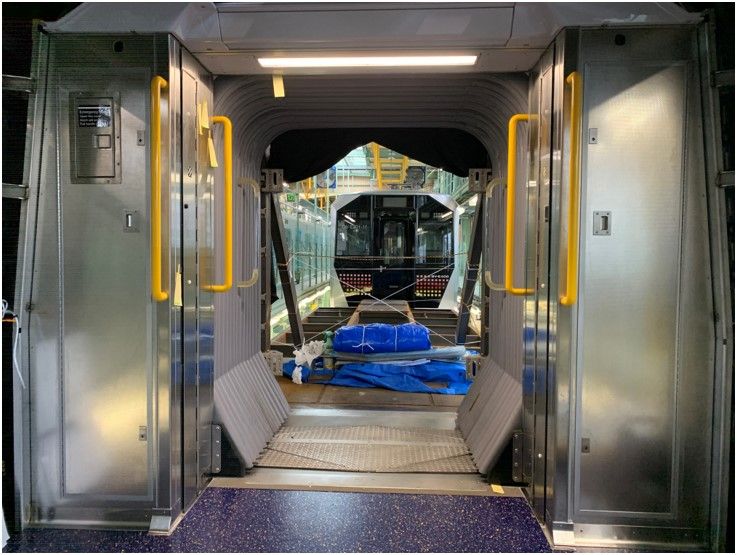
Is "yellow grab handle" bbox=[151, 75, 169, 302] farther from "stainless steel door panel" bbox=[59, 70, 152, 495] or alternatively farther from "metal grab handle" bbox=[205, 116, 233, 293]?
"metal grab handle" bbox=[205, 116, 233, 293]

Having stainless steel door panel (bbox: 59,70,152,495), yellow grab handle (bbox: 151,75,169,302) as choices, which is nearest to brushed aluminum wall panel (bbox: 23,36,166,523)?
stainless steel door panel (bbox: 59,70,152,495)

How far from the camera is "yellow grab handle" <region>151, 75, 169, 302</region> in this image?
2.25 m

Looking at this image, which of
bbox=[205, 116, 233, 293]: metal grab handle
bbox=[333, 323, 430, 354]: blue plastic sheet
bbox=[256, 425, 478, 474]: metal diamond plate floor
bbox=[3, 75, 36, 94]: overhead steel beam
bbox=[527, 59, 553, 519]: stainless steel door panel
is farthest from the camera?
bbox=[333, 323, 430, 354]: blue plastic sheet

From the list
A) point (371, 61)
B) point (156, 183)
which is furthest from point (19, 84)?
point (371, 61)

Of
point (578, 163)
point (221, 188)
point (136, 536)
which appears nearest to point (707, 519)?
point (578, 163)

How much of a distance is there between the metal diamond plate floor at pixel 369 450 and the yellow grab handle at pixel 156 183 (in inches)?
61.2

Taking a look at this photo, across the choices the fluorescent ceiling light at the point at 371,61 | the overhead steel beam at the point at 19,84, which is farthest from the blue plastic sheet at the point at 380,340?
the overhead steel beam at the point at 19,84

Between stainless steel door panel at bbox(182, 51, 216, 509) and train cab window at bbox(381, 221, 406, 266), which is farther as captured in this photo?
train cab window at bbox(381, 221, 406, 266)

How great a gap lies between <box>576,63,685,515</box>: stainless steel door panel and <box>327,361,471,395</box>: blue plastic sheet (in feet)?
9.06

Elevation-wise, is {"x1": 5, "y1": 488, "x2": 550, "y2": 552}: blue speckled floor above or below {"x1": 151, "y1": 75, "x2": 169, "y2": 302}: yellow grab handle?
below

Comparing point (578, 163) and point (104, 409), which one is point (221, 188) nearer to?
point (104, 409)

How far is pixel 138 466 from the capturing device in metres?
2.43

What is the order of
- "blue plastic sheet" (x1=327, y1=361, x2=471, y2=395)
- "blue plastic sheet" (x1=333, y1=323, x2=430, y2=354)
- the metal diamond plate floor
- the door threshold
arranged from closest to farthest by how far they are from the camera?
the door threshold, the metal diamond plate floor, "blue plastic sheet" (x1=327, y1=361, x2=471, y2=395), "blue plastic sheet" (x1=333, y1=323, x2=430, y2=354)

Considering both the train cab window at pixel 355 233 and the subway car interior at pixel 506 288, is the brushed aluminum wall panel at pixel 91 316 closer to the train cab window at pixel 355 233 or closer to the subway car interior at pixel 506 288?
the subway car interior at pixel 506 288
